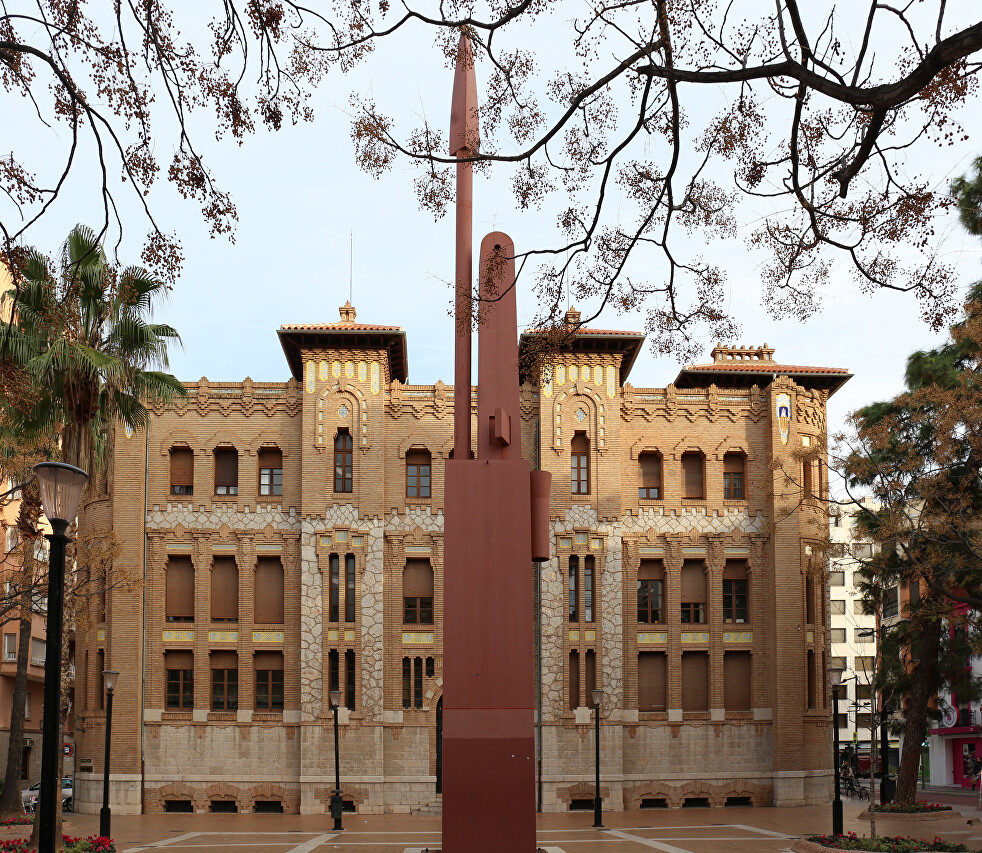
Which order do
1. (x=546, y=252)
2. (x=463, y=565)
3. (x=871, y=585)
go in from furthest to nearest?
(x=871, y=585) → (x=463, y=565) → (x=546, y=252)

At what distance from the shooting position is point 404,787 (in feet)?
120

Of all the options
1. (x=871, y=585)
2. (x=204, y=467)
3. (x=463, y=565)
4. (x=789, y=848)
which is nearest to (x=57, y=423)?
(x=463, y=565)

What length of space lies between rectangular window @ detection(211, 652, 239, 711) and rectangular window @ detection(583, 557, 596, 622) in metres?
11.5

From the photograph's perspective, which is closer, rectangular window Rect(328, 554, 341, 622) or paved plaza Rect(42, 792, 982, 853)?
paved plaza Rect(42, 792, 982, 853)

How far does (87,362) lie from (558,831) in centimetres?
1697

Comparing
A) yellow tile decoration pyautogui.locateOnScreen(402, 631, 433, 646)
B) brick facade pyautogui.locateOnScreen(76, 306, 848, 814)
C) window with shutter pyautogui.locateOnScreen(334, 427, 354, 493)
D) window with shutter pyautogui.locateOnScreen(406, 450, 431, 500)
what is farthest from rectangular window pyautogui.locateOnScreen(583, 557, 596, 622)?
window with shutter pyautogui.locateOnScreen(334, 427, 354, 493)

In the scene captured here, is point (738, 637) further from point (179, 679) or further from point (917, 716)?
point (179, 679)

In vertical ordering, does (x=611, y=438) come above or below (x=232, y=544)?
above

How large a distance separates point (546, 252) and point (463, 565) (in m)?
9.70

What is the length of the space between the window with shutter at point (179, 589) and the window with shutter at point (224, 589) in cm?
72

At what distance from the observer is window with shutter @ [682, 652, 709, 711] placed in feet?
127

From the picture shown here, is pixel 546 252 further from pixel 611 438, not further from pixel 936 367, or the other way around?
pixel 611 438

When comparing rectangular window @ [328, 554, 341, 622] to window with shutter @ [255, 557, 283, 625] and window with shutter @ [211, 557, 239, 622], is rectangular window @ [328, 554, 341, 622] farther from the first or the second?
window with shutter @ [211, 557, 239, 622]

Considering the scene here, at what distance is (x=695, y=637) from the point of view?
3884cm
